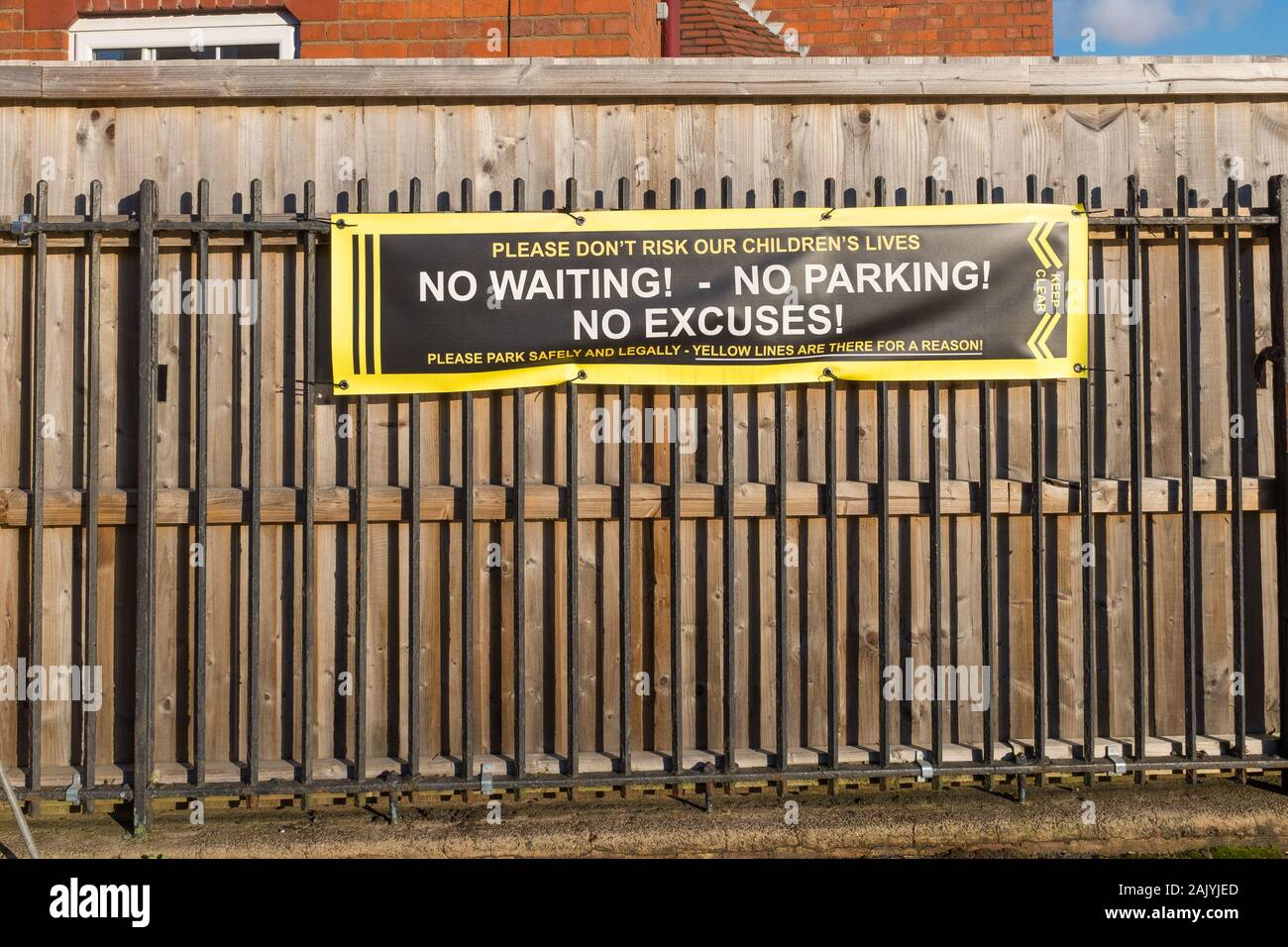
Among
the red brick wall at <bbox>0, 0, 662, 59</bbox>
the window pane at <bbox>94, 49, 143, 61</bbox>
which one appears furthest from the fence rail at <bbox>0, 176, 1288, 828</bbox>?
the window pane at <bbox>94, 49, 143, 61</bbox>

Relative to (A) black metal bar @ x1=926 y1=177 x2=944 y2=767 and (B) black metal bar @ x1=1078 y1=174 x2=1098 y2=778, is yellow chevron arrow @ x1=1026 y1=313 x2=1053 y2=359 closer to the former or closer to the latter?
(B) black metal bar @ x1=1078 y1=174 x2=1098 y2=778

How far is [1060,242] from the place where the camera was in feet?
14.8

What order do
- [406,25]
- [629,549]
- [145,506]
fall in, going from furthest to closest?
[406,25] → [629,549] → [145,506]

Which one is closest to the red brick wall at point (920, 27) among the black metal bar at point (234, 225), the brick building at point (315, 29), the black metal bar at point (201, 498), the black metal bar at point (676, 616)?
the brick building at point (315, 29)

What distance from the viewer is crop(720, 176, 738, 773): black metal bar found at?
4.42 meters

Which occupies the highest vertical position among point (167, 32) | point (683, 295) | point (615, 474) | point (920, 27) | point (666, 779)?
point (920, 27)

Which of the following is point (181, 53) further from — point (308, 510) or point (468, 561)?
point (468, 561)

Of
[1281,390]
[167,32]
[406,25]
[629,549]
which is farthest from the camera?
[167,32]

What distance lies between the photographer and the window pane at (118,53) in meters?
6.16

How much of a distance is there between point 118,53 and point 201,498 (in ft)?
11.4

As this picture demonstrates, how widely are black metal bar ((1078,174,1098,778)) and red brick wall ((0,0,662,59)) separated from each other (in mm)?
2855

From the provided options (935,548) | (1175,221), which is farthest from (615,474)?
(1175,221)

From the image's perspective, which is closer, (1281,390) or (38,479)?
(38,479)

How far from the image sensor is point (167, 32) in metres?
6.17
